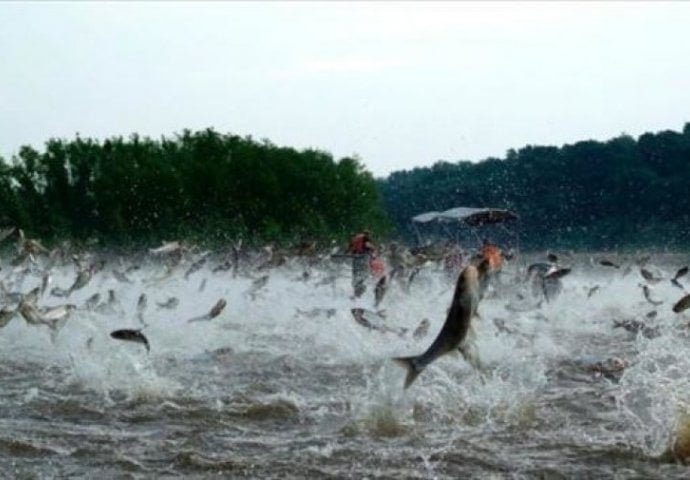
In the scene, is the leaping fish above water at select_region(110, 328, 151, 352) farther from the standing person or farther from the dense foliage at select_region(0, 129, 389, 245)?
the dense foliage at select_region(0, 129, 389, 245)

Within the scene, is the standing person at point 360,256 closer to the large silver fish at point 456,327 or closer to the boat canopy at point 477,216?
the boat canopy at point 477,216

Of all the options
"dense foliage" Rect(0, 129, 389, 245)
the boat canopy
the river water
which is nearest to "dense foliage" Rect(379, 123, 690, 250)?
"dense foliage" Rect(0, 129, 389, 245)

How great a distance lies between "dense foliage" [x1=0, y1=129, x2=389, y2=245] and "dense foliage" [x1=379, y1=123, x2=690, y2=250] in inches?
646

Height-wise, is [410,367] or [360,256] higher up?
[360,256]

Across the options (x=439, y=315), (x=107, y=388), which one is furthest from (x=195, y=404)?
(x=439, y=315)

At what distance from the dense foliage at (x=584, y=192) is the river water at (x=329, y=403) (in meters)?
63.0

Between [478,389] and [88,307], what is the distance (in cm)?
842

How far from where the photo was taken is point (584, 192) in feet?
293

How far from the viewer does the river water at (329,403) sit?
8562mm

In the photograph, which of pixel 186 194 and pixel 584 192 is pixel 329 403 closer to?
pixel 186 194

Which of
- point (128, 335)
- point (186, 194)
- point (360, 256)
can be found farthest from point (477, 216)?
point (186, 194)

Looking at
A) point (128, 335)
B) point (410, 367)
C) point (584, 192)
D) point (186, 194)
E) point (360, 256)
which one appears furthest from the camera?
point (584, 192)

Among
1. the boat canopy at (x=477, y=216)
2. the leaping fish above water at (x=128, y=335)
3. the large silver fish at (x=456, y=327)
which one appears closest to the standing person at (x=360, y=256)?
the boat canopy at (x=477, y=216)

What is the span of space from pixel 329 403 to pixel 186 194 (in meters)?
53.3
